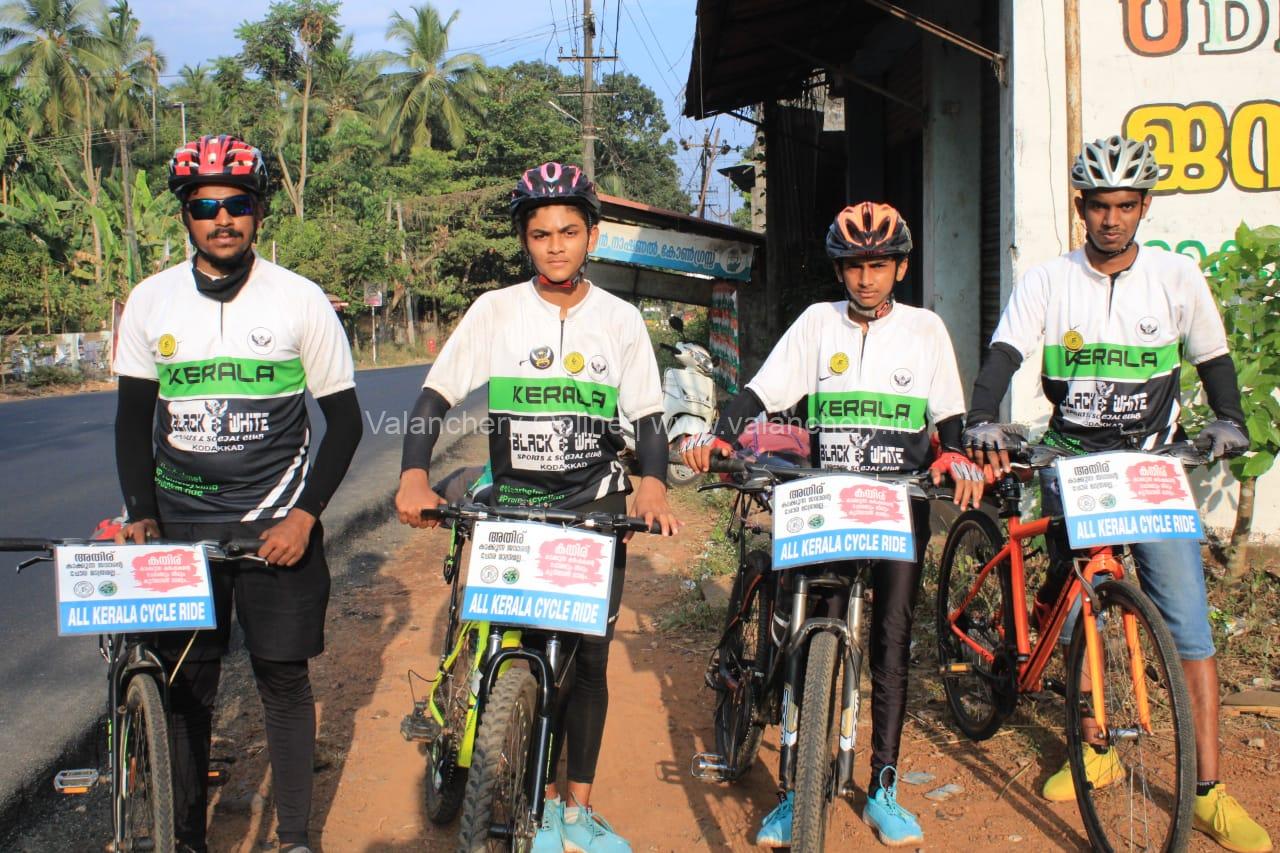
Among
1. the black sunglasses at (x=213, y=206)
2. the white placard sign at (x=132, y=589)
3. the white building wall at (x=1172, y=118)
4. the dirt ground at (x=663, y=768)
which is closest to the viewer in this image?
the white placard sign at (x=132, y=589)

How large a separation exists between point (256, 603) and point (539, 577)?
0.84 metres

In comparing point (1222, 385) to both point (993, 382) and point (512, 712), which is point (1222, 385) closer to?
point (993, 382)

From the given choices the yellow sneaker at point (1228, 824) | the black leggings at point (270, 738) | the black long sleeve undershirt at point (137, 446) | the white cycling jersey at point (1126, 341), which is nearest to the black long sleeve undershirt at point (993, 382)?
the white cycling jersey at point (1126, 341)

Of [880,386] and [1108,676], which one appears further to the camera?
[880,386]

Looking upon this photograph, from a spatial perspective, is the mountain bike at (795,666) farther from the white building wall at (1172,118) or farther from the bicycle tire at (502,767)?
the white building wall at (1172,118)

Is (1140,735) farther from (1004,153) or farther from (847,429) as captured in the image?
(1004,153)

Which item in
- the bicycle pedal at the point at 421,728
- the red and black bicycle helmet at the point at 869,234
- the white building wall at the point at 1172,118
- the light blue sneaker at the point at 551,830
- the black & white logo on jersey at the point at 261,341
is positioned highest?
the white building wall at the point at 1172,118

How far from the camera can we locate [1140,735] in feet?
10.2

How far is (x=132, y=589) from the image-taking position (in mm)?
2754

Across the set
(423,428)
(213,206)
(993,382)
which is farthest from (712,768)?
(213,206)

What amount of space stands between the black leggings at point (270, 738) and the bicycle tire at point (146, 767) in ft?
0.67

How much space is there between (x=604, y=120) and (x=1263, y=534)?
191 ft

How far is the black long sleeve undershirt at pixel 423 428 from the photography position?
309cm

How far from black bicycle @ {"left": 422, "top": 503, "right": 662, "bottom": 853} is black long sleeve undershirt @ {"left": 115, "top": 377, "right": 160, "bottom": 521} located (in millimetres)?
790
